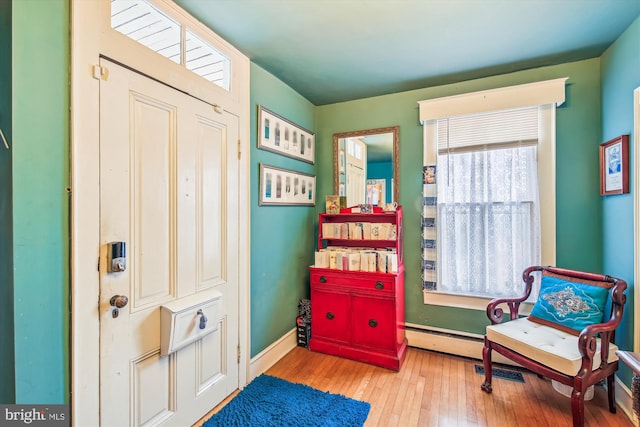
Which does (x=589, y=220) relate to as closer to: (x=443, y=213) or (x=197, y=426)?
(x=443, y=213)

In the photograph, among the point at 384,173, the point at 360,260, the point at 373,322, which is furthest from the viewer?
the point at 384,173

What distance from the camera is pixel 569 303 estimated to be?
2.01 meters

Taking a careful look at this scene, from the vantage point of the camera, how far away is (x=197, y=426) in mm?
1729

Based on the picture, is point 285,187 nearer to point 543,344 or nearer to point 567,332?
point 543,344

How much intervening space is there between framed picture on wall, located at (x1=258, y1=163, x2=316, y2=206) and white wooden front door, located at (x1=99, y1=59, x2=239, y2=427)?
381 millimetres

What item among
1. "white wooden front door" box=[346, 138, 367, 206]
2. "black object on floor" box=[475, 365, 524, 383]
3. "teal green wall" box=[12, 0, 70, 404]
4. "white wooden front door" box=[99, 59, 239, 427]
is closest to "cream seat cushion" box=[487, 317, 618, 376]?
"black object on floor" box=[475, 365, 524, 383]

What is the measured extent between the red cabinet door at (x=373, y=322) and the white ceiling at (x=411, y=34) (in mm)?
2012

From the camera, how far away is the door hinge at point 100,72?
50.2 inches

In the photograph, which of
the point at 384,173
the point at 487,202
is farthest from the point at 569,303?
the point at 384,173

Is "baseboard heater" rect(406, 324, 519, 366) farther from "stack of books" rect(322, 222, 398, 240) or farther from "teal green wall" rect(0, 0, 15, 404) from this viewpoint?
"teal green wall" rect(0, 0, 15, 404)

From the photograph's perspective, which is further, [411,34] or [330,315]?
[330,315]

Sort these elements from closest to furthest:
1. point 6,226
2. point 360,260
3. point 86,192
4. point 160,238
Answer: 1. point 6,226
2. point 86,192
3. point 160,238
4. point 360,260

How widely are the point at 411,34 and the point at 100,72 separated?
1.85 meters

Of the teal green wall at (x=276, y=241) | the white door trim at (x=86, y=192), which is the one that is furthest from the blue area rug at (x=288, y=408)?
the white door trim at (x=86, y=192)
